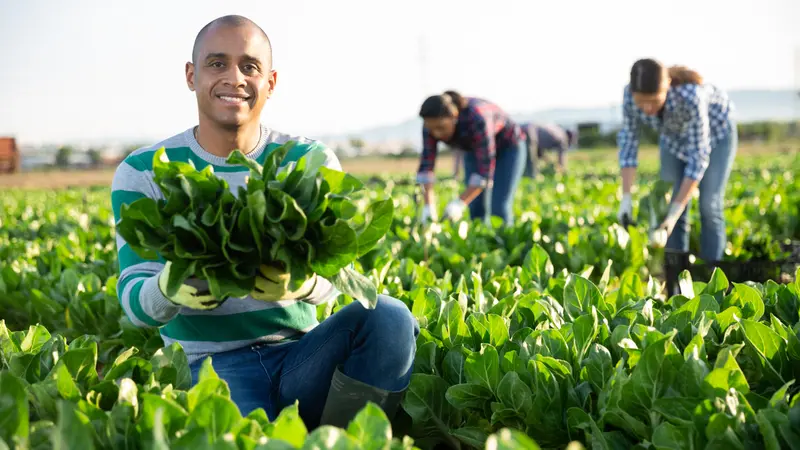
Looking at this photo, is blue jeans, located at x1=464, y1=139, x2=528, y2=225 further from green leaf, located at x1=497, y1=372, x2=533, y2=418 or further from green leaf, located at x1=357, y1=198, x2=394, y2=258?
green leaf, located at x1=357, y1=198, x2=394, y2=258

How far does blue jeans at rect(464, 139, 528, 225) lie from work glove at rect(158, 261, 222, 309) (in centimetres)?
526

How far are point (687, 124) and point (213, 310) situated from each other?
13.7ft

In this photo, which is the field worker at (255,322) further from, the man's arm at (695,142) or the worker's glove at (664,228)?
the man's arm at (695,142)

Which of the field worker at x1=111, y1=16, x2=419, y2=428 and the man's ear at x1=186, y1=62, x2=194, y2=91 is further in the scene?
the man's ear at x1=186, y1=62, x2=194, y2=91

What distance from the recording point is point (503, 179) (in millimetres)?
7270

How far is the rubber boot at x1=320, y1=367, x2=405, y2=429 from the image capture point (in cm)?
247

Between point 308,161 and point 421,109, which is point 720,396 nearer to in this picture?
point 308,161

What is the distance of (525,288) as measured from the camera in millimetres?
3801

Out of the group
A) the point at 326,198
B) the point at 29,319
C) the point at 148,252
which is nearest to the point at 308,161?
the point at 326,198

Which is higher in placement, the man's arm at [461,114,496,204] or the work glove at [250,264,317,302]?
the work glove at [250,264,317,302]

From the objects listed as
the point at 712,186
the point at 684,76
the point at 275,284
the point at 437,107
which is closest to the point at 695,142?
the point at 684,76

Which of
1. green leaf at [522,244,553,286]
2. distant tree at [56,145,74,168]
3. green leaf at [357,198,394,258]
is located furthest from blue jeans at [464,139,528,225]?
distant tree at [56,145,74,168]

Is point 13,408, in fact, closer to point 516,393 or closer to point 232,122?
point 232,122

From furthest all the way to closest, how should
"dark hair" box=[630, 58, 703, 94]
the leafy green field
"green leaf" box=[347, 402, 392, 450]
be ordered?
"dark hair" box=[630, 58, 703, 94], the leafy green field, "green leaf" box=[347, 402, 392, 450]
